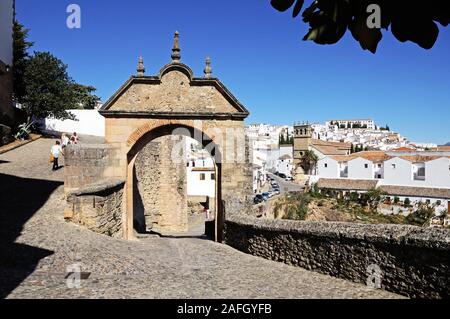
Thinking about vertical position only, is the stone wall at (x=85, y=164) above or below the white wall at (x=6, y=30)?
below

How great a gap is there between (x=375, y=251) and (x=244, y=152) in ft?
20.2

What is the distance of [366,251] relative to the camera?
6590mm

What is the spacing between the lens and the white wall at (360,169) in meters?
44.5

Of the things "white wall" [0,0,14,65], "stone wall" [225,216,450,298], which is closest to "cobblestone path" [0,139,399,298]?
"stone wall" [225,216,450,298]

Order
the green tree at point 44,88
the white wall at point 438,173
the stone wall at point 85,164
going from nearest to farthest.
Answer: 1. the stone wall at point 85,164
2. the green tree at point 44,88
3. the white wall at point 438,173

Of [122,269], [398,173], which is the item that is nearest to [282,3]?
[122,269]

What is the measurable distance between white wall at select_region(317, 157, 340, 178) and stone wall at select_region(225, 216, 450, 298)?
40.3m

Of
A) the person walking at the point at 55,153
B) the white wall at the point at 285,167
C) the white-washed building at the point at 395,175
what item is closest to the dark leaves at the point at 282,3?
the person walking at the point at 55,153

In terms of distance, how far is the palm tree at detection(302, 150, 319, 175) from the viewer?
64.9 meters

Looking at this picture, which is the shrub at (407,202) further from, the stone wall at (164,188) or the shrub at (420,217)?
the stone wall at (164,188)

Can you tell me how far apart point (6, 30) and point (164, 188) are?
12.6m

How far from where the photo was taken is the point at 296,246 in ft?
26.6

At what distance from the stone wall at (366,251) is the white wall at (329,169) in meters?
40.3
